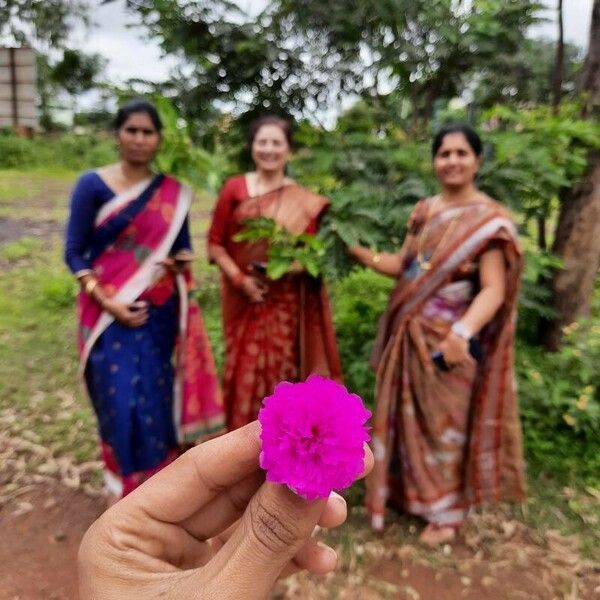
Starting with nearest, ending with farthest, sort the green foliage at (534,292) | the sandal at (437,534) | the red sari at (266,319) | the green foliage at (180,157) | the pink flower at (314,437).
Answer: the pink flower at (314,437) < the green foliage at (180,157) < the sandal at (437,534) < the red sari at (266,319) < the green foliage at (534,292)

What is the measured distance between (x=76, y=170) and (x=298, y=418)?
15974 mm

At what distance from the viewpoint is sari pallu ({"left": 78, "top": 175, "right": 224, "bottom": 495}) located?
244 centimetres

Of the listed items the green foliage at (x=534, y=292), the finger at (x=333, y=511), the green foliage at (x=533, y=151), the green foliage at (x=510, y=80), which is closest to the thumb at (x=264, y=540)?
the finger at (x=333, y=511)

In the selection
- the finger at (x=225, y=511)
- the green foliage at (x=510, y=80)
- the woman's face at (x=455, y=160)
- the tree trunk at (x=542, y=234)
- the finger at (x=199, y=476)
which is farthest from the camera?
the tree trunk at (x=542, y=234)

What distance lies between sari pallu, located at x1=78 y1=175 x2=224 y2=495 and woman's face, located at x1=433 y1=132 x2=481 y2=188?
1106mm

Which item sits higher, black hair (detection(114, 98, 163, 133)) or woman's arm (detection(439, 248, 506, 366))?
black hair (detection(114, 98, 163, 133))

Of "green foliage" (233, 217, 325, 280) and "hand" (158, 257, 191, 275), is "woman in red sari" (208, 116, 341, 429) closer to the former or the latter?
"green foliage" (233, 217, 325, 280)

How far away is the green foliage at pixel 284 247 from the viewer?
242 cm

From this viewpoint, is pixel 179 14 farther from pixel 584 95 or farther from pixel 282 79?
pixel 584 95

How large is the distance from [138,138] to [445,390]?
65.4 inches

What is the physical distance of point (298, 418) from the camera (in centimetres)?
81

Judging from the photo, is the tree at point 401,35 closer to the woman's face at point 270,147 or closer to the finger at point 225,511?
the woman's face at point 270,147

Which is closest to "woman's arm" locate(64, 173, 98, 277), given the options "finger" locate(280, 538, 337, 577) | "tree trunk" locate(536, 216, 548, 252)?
"finger" locate(280, 538, 337, 577)

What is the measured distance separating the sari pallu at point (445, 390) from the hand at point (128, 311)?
106cm
